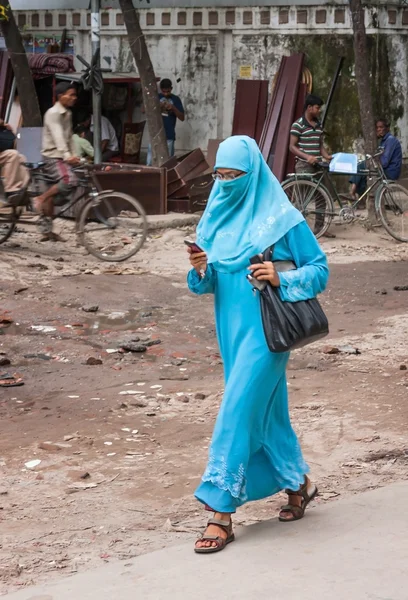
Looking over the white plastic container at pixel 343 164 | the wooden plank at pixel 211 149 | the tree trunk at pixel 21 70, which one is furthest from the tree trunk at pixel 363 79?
the tree trunk at pixel 21 70

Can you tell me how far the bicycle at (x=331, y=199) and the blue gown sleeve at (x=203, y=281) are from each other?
28.4 ft

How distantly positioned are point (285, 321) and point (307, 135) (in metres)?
9.17

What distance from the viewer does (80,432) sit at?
6414mm

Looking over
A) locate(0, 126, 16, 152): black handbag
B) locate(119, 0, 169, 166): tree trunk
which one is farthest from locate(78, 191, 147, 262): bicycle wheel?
locate(119, 0, 169, 166): tree trunk

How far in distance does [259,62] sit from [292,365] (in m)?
10.3

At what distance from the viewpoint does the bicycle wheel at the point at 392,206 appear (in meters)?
13.2

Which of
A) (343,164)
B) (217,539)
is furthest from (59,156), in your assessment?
(217,539)

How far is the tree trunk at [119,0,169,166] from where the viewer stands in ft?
50.5

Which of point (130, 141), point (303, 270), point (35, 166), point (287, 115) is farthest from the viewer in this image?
point (130, 141)

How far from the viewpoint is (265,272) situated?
4293 millimetres

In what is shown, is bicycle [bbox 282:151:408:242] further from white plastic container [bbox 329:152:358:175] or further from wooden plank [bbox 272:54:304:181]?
wooden plank [bbox 272:54:304:181]

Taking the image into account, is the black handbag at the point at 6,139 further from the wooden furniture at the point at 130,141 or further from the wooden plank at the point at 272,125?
the wooden furniture at the point at 130,141

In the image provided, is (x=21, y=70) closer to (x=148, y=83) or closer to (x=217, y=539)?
(x=148, y=83)

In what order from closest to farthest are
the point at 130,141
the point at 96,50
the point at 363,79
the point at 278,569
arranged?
the point at 278,569 → the point at 363,79 → the point at 96,50 → the point at 130,141
